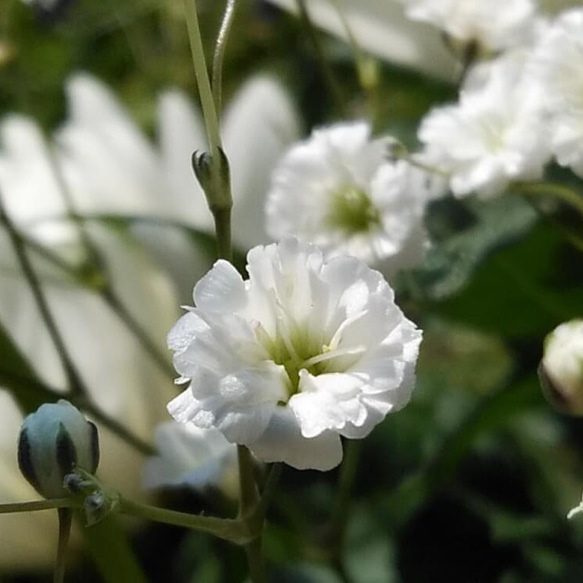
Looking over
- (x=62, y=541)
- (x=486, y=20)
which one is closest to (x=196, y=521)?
(x=62, y=541)

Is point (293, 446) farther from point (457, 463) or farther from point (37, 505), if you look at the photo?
point (457, 463)

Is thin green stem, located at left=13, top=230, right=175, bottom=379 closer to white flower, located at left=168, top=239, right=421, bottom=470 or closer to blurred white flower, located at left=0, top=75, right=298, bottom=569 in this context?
blurred white flower, located at left=0, top=75, right=298, bottom=569

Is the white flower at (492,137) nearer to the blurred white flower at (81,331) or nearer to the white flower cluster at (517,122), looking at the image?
the white flower cluster at (517,122)

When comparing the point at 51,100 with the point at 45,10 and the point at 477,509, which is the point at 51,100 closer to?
the point at 45,10

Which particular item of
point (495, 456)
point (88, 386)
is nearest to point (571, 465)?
point (495, 456)

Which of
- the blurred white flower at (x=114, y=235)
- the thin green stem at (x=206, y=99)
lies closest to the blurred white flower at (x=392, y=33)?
the blurred white flower at (x=114, y=235)

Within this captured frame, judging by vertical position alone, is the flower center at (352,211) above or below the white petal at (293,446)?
below
